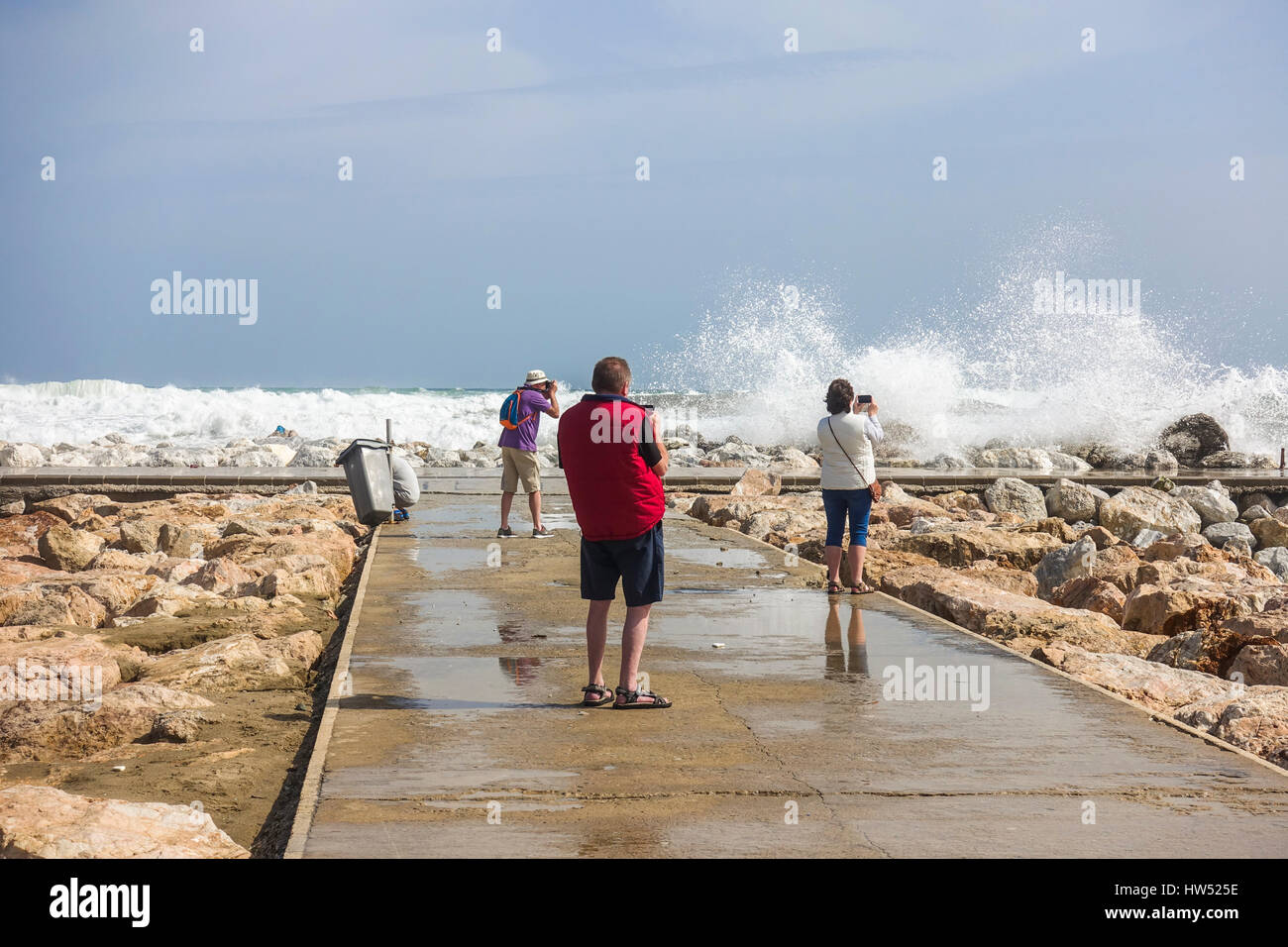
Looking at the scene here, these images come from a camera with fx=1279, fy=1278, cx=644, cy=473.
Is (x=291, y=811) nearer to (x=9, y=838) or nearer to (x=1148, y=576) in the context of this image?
(x=9, y=838)

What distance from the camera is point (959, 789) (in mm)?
4492

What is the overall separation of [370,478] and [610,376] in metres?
7.51

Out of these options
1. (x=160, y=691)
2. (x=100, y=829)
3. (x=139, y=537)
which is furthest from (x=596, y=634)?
(x=139, y=537)

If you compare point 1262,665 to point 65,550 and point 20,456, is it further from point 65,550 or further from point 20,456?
point 20,456

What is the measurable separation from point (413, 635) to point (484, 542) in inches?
171

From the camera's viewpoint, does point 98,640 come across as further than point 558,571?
No

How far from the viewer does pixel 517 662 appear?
21.7 feet

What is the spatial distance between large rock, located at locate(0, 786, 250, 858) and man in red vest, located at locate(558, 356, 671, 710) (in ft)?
6.44

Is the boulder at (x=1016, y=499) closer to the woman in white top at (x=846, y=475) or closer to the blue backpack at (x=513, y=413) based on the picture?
the blue backpack at (x=513, y=413)

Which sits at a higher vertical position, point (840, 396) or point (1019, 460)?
point (840, 396)

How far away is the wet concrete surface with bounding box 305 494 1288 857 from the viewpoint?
13.1ft
